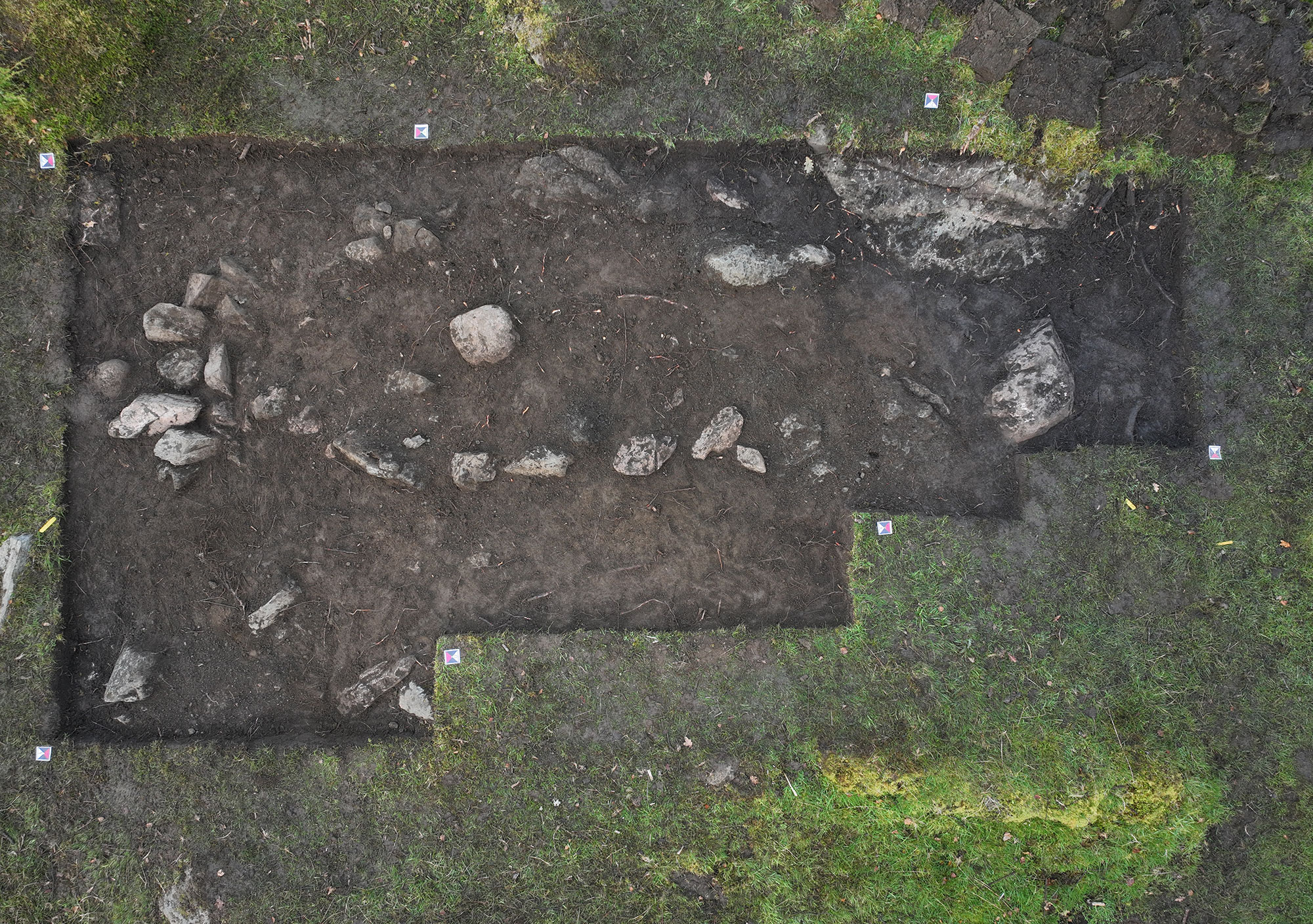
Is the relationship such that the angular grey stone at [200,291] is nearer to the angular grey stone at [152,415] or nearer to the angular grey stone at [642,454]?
the angular grey stone at [152,415]

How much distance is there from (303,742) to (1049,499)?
5289 mm

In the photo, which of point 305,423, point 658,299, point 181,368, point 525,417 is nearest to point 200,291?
point 181,368

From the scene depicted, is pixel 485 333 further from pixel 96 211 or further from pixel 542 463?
pixel 96 211

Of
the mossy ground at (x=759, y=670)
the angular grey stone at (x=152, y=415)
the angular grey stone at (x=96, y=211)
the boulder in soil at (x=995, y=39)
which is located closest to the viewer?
the mossy ground at (x=759, y=670)

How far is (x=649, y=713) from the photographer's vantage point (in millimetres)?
4094

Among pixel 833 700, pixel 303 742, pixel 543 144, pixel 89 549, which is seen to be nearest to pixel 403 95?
pixel 543 144

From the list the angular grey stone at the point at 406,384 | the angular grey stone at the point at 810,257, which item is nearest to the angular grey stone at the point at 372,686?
the angular grey stone at the point at 406,384

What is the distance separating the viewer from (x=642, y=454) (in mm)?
4223

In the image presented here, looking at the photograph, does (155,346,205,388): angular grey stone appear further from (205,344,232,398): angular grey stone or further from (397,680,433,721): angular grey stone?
(397,680,433,721): angular grey stone

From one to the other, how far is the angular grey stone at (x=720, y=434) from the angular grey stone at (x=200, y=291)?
3.53m

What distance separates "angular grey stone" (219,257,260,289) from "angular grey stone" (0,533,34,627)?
223cm

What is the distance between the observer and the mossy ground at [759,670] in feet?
13.0

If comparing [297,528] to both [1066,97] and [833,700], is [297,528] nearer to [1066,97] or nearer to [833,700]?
[833,700]

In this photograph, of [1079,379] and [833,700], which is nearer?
[833,700]
